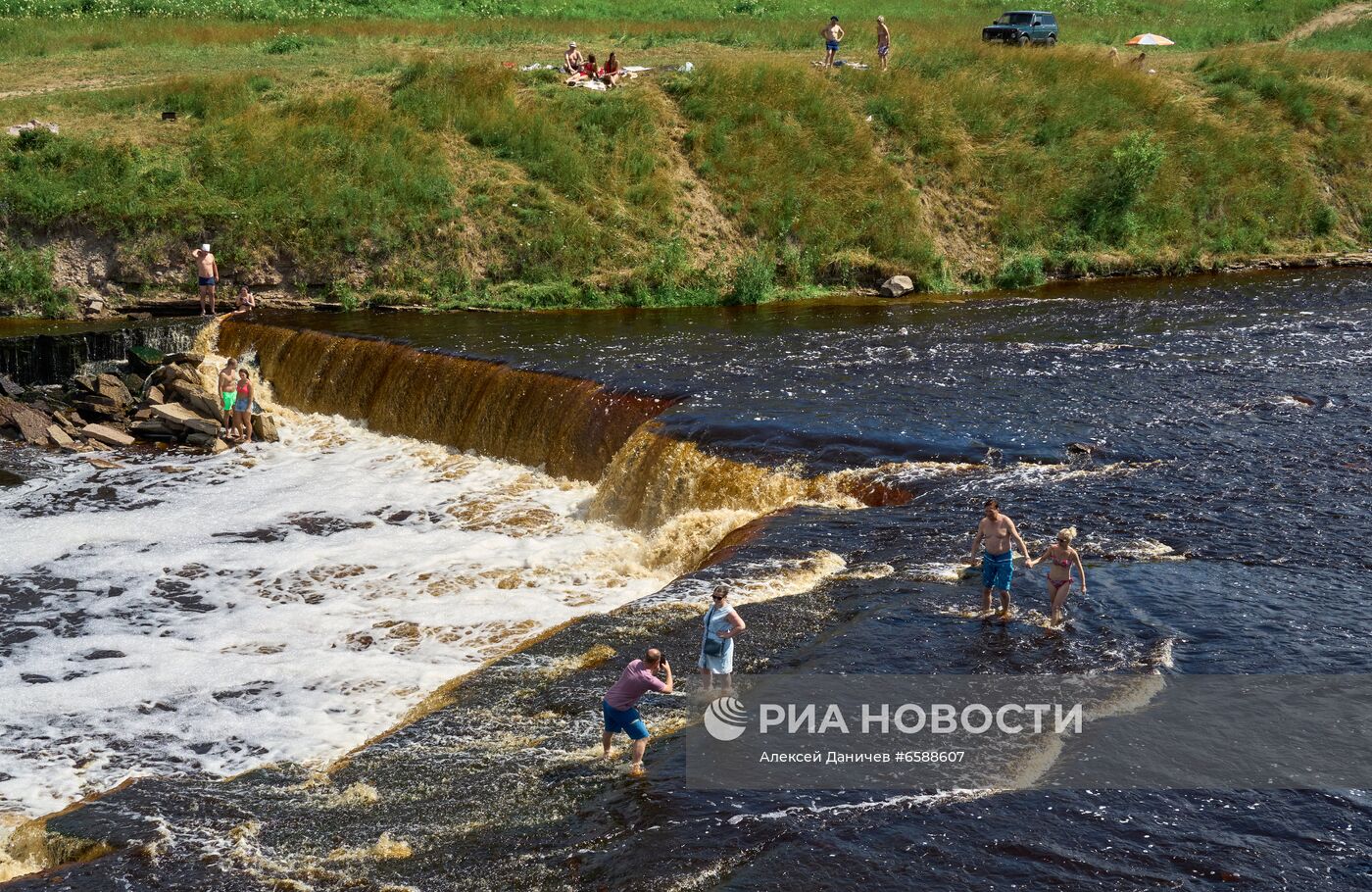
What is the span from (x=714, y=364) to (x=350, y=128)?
17099 millimetres

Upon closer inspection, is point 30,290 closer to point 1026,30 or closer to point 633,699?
point 633,699

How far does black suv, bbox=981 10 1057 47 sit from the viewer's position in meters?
45.2

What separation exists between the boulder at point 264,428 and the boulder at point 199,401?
69cm

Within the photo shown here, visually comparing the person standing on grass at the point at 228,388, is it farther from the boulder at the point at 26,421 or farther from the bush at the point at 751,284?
the bush at the point at 751,284

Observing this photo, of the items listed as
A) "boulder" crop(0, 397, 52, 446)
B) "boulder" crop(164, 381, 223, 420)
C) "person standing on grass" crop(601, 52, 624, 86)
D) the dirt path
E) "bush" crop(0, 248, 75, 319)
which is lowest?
"boulder" crop(0, 397, 52, 446)

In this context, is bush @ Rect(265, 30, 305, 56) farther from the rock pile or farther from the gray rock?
the gray rock

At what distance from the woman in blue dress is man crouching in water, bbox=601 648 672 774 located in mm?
855

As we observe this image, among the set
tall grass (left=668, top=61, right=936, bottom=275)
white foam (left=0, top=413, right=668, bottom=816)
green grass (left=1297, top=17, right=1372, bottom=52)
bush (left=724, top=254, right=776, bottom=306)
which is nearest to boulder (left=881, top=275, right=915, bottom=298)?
tall grass (left=668, top=61, right=936, bottom=275)

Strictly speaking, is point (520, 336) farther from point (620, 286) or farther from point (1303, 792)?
point (1303, 792)

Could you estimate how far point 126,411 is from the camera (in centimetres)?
2680

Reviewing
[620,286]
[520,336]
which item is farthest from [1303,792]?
[620,286]

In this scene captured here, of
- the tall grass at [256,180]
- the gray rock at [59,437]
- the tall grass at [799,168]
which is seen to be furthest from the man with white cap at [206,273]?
the tall grass at [799,168]

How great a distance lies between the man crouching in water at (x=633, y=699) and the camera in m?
11.2

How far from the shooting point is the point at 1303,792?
1068 centimetres
